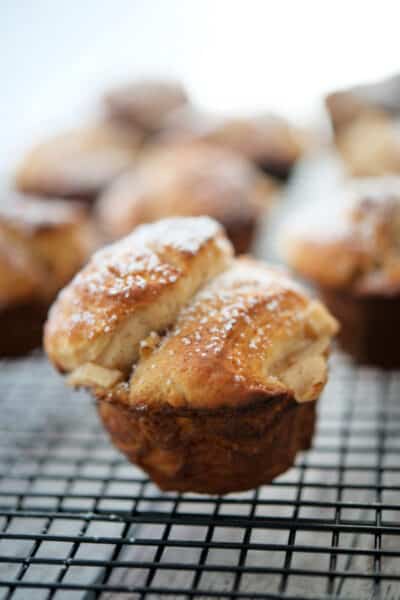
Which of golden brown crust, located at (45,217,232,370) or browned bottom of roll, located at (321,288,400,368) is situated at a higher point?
golden brown crust, located at (45,217,232,370)

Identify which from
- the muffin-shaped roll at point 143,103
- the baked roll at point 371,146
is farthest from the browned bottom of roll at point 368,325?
the muffin-shaped roll at point 143,103

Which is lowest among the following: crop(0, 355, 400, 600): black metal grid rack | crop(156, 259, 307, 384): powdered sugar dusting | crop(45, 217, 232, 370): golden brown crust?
crop(0, 355, 400, 600): black metal grid rack

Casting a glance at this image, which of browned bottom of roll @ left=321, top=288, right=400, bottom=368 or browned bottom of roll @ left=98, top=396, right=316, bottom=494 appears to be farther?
browned bottom of roll @ left=321, top=288, right=400, bottom=368

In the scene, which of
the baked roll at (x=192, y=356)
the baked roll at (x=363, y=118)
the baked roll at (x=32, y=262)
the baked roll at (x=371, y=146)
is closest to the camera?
the baked roll at (x=192, y=356)

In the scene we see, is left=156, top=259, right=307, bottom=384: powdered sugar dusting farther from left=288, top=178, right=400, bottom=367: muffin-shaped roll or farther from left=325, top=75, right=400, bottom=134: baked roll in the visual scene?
left=325, top=75, right=400, bottom=134: baked roll

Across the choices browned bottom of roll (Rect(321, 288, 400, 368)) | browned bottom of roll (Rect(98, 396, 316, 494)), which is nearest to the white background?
browned bottom of roll (Rect(321, 288, 400, 368))

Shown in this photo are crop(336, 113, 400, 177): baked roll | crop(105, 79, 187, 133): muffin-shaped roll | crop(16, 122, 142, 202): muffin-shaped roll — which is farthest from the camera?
crop(105, 79, 187, 133): muffin-shaped roll

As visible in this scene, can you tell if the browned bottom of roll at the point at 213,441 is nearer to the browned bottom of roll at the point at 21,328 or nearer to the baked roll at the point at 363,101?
the browned bottom of roll at the point at 21,328

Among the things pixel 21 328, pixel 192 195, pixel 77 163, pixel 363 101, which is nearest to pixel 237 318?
pixel 21 328

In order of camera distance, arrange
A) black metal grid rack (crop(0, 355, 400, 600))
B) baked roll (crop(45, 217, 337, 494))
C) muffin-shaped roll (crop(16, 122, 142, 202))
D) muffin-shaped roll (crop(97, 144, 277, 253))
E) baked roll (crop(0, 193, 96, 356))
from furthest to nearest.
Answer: muffin-shaped roll (crop(16, 122, 142, 202))
muffin-shaped roll (crop(97, 144, 277, 253))
baked roll (crop(0, 193, 96, 356))
baked roll (crop(45, 217, 337, 494))
black metal grid rack (crop(0, 355, 400, 600))
